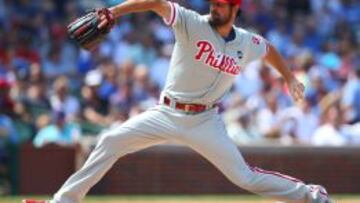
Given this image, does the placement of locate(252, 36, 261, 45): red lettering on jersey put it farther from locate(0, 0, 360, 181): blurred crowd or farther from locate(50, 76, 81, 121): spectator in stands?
locate(50, 76, 81, 121): spectator in stands

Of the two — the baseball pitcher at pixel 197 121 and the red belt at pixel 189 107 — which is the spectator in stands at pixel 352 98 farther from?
the red belt at pixel 189 107

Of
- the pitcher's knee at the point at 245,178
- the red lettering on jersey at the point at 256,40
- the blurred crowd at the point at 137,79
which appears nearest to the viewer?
the pitcher's knee at the point at 245,178

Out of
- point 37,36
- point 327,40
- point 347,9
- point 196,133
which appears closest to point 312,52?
point 327,40

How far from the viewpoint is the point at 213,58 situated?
8953mm

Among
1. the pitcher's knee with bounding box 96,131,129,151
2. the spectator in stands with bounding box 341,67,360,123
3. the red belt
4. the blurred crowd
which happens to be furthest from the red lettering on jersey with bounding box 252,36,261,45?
the spectator in stands with bounding box 341,67,360,123

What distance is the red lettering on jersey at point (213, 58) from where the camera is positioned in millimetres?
8891

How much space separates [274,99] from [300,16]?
430cm

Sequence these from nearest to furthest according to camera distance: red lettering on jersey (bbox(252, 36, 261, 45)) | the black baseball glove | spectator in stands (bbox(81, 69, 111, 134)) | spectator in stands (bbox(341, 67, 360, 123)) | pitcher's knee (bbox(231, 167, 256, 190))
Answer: the black baseball glove → pitcher's knee (bbox(231, 167, 256, 190)) → red lettering on jersey (bbox(252, 36, 261, 45)) → spectator in stands (bbox(81, 69, 111, 134)) → spectator in stands (bbox(341, 67, 360, 123))

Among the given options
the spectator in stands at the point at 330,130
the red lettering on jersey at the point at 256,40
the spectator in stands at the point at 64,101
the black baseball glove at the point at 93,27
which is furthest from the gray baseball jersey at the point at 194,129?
the spectator in stands at the point at 64,101

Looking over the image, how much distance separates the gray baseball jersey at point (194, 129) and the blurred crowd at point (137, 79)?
225 inches

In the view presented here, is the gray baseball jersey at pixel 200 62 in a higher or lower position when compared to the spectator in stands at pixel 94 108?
higher

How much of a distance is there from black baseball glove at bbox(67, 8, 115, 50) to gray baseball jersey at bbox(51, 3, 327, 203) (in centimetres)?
64

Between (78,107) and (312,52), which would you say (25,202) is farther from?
(312,52)

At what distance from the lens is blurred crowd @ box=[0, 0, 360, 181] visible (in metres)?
15.1
